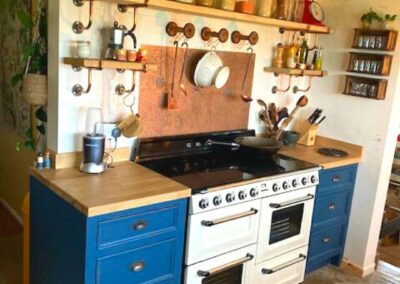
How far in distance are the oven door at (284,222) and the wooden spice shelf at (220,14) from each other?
106cm

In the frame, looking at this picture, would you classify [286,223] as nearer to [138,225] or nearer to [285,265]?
[285,265]

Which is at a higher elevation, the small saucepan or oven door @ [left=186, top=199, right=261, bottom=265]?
the small saucepan

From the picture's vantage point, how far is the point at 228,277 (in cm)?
239

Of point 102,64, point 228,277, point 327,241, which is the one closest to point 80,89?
point 102,64

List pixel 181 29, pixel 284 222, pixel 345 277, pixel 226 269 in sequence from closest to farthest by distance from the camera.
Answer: pixel 226 269 < pixel 181 29 < pixel 284 222 < pixel 345 277

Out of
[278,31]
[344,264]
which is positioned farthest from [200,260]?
[278,31]

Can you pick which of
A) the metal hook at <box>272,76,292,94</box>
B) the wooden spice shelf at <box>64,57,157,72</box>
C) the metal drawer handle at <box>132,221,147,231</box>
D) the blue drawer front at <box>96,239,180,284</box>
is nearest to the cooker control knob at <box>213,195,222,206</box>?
the blue drawer front at <box>96,239,180,284</box>

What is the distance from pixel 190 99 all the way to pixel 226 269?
1054 millimetres

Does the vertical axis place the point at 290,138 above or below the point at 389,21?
below

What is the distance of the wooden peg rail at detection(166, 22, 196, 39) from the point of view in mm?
2457

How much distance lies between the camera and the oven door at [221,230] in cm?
213

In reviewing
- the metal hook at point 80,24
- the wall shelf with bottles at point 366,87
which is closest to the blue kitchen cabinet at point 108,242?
the metal hook at point 80,24

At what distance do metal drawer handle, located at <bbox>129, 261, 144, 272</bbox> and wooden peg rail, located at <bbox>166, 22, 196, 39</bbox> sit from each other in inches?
50.4

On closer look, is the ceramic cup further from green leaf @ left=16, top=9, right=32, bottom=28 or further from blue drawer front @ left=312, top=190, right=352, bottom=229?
green leaf @ left=16, top=9, right=32, bottom=28
